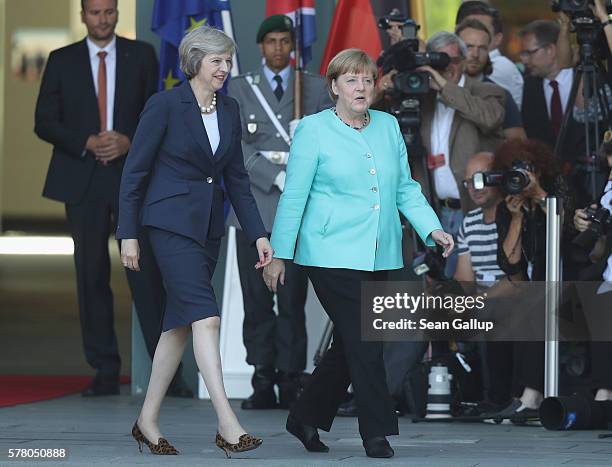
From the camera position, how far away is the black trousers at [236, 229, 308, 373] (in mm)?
9742

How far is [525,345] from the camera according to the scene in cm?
897

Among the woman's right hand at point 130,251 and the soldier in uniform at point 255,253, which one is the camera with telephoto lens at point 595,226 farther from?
the woman's right hand at point 130,251

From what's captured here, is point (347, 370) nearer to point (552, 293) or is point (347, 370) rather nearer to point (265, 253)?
point (265, 253)

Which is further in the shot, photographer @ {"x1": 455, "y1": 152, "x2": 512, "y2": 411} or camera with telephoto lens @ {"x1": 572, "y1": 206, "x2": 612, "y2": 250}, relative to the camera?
photographer @ {"x1": 455, "y1": 152, "x2": 512, "y2": 411}

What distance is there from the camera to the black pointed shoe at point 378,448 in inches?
285

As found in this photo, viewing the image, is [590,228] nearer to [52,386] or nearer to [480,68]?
[480,68]

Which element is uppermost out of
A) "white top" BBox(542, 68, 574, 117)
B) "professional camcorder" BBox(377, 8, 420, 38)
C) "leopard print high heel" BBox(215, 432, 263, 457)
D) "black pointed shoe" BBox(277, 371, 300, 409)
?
"professional camcorder" BBox(377, 8, 420, 38)

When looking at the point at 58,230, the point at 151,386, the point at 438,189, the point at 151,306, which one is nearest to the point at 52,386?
the point at 151,306

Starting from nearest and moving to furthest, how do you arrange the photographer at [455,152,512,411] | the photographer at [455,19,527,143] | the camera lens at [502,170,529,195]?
the camera lens at [502,170,529,195] → the photographer at [455,152,512,411] → the photographer at [455,19,527,143]

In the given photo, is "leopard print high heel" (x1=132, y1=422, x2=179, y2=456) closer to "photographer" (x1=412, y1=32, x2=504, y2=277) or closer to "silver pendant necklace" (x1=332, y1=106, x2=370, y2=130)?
"silver pendant necklace" (x1=332, y1=106, x2=370, y2=130)

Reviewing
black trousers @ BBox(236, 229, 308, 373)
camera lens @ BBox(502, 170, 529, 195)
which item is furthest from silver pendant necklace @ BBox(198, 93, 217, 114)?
black trousers @ BBox(236, 229, 308, 373)

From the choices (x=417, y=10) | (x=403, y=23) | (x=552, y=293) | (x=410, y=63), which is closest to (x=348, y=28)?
(x=417, y=10)

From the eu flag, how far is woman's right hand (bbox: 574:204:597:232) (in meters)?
2.94

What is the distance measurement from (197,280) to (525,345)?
2347 mm
